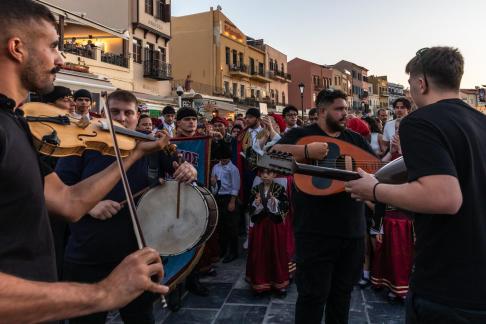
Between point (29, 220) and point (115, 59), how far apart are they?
2322 centimetres

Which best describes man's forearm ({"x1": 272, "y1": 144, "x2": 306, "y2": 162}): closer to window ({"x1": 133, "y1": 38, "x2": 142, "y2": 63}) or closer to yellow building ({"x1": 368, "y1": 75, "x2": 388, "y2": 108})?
window ({"x1": 133, "y1": 38, "x2": 142, "y2": 63})

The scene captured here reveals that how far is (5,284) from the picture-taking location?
119cm

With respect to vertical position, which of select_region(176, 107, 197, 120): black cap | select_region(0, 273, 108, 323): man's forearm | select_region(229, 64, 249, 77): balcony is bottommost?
select_region(0, 273, 108, 323): man's forearm

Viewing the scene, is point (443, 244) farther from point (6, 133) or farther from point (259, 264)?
point (259, 264)

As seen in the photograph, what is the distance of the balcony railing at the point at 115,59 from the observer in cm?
2212

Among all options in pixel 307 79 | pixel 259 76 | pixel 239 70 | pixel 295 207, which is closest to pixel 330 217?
pixel 295 207

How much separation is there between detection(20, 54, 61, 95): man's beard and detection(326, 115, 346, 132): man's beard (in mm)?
2441

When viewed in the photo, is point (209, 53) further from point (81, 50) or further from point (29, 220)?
point (29, 220)

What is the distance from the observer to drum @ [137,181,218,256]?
3281mm

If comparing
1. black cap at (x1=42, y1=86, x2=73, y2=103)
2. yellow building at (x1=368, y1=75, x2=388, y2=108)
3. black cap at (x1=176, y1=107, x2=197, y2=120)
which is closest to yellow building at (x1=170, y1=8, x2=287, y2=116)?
black cap at (x1=176, y1=107, x2=197, y2=120)

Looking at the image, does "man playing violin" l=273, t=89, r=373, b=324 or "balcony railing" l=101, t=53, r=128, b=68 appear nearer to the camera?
"man playing violin" l=273, t=89, r=373, b=324

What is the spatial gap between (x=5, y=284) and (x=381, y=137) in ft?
23.4

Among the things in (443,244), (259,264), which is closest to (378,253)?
(259,264)

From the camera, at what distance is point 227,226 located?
696cm
